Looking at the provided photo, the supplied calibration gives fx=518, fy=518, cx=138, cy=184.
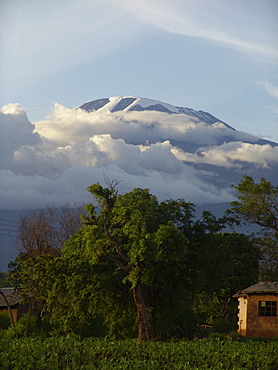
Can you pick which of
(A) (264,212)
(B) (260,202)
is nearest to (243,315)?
(A) (264,212)

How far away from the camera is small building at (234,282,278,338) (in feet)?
134

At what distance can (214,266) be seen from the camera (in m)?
32.5

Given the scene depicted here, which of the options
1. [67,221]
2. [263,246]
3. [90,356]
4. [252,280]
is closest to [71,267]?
[263,246]

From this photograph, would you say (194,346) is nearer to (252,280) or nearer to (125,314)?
(125,314)

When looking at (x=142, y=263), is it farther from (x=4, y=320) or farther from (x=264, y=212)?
(x=4, y=320)

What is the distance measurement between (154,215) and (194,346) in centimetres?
1262

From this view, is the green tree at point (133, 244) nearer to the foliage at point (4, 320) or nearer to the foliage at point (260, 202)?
the foliage at point (260, 202)

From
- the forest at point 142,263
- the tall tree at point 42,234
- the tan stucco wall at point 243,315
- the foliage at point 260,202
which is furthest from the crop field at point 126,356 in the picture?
the tall tree at point 42,234

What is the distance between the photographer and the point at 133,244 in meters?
27.7

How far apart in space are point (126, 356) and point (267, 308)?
2656 cm

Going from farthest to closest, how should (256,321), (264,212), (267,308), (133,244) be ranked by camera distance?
(256,321)
(267,308)
(264,212)
(133,244)

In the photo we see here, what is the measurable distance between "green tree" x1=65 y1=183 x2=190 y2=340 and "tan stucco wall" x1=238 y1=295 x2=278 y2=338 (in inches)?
529

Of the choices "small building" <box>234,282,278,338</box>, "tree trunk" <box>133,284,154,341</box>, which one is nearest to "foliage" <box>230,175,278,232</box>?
"tree trunk" <box>133,284,154,341</box>

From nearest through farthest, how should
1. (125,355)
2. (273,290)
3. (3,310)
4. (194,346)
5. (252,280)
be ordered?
(125,355) → (194,346) → (273,290) → (3,310) → (252,280)
